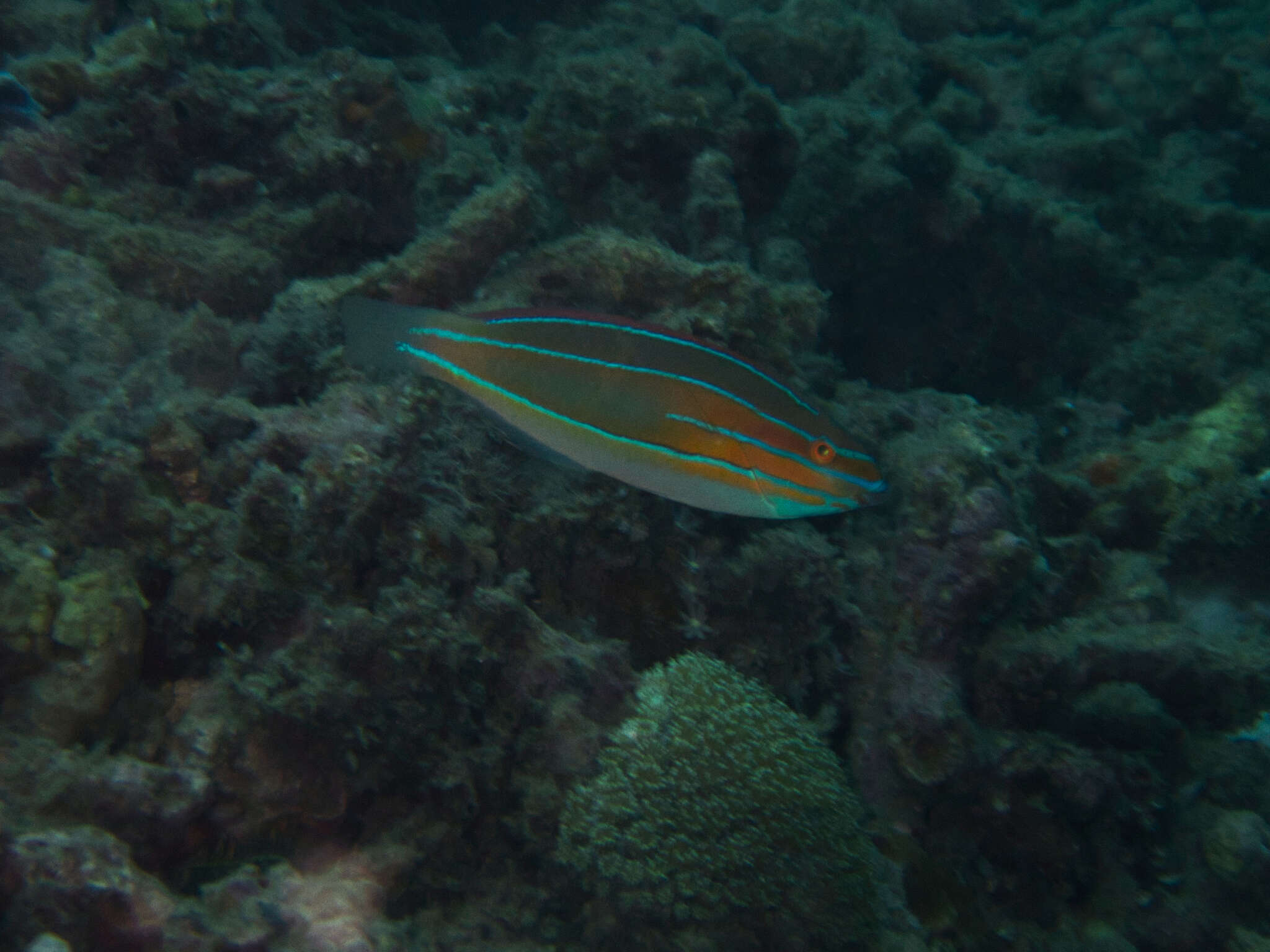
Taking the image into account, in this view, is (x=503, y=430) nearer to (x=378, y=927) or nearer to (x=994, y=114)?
(x=378, y=927)

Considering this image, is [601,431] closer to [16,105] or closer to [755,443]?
[755,443]

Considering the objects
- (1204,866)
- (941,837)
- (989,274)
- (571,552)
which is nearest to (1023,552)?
(941,837)

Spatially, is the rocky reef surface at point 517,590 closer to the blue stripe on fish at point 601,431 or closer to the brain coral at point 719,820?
the brain coral at point 719,820

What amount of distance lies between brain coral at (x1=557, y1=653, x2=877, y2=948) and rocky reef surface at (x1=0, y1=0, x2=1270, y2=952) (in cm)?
2

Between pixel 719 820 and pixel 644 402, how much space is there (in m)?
1.76

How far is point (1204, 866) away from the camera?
3180 mm

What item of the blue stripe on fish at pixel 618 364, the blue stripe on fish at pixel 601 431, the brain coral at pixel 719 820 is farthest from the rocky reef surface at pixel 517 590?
the blue stripe on fish at pixel 618 364

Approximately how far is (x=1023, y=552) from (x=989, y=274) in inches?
189

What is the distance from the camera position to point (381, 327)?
2682 millimetres

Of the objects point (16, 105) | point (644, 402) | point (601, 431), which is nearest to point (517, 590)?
point (601, 431)

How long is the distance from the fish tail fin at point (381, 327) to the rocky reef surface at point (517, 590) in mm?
274

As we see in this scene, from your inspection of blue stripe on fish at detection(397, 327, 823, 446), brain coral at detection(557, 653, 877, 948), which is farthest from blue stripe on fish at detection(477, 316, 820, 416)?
brain coral at detection(557, 653, 877, 948)

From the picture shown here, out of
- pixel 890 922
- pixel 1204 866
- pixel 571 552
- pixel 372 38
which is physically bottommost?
pixel 890 922

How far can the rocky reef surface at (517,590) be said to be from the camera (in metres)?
2.43
